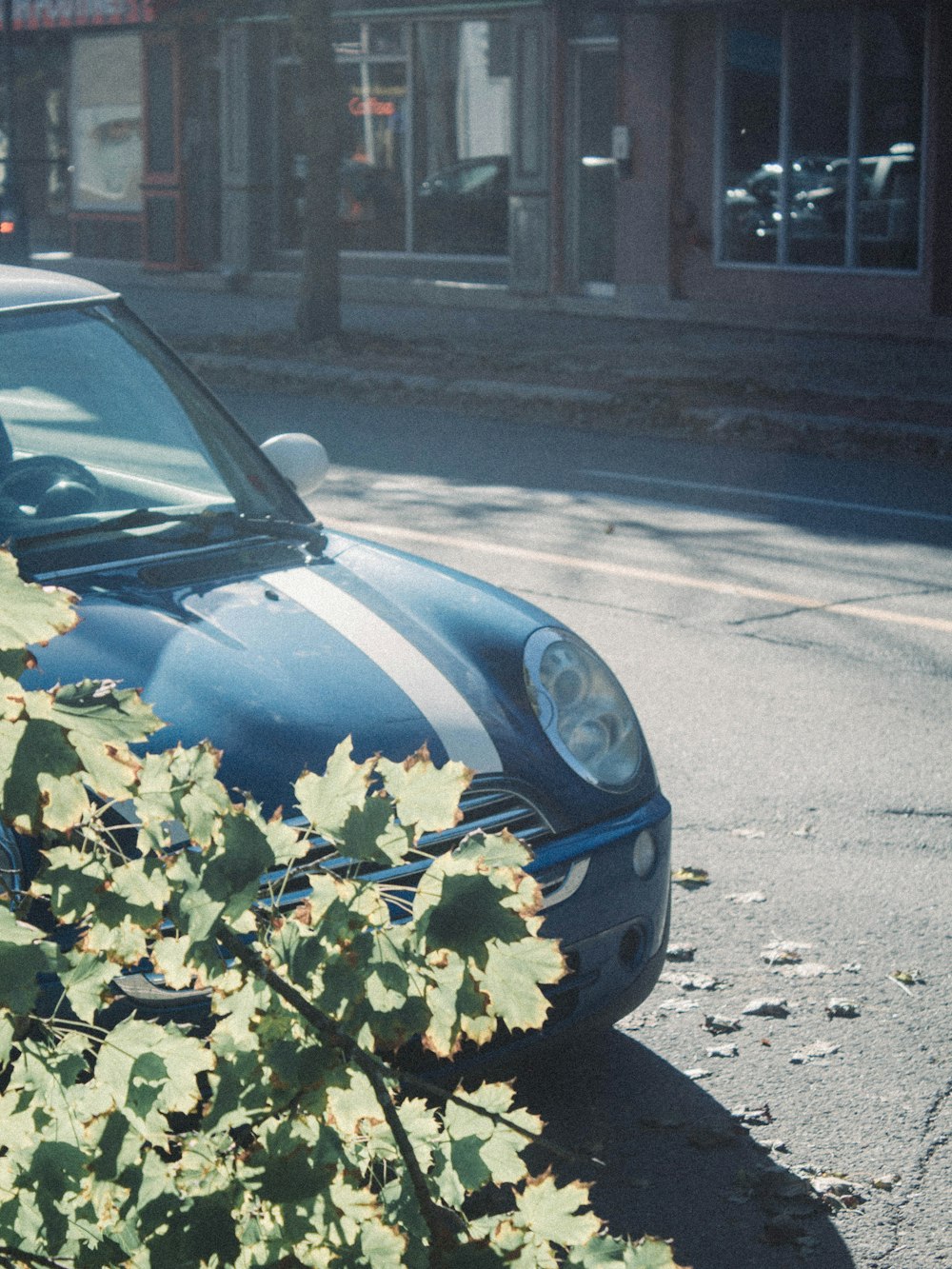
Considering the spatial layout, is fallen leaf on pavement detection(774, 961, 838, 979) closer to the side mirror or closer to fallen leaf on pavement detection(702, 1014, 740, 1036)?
fallen leaf on pavement detection(702, 1014, 740, 1036)

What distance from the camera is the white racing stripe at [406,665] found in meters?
3.20

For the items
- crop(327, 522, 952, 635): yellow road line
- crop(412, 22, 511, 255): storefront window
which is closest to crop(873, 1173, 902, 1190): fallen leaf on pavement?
crop(327, 522, 952, 635): yellow road line

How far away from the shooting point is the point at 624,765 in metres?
3.50

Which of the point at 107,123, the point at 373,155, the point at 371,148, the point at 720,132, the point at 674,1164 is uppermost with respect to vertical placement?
the point at 107,123

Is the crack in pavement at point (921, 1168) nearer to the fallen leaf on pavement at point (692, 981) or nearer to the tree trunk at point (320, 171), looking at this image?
the fallen leaf on pavement at point (692, 981)

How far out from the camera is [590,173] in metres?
21.5

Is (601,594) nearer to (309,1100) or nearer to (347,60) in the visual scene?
(309,1100)

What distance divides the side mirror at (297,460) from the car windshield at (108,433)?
0.09m

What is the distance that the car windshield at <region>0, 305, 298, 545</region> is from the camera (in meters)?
3.96

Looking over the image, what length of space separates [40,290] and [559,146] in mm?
18055

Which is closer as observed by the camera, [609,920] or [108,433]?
[609,920]

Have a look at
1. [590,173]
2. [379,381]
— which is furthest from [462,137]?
[379,381]

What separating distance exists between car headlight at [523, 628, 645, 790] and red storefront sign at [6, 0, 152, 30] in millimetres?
23847

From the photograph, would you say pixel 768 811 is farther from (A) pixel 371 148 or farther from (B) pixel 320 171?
(A) pixel 371 148
